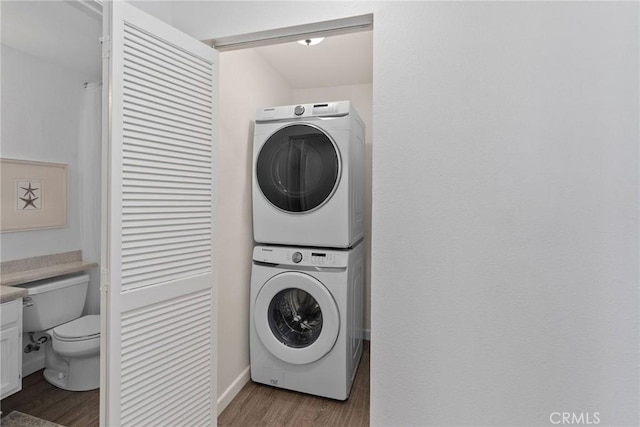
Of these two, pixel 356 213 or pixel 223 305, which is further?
pixel 356 213

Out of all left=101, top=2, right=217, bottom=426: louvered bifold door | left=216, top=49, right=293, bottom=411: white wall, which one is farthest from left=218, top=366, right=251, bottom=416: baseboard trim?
left=101, top=2, right=217, bottom=426: louvered bifold door

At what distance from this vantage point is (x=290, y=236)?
7.12 feet

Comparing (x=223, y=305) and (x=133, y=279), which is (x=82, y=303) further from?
(x=223, y=305)

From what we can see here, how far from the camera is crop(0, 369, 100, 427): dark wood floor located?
1.17 meters

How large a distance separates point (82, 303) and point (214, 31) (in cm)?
135

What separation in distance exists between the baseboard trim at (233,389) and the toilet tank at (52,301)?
3.49 ft

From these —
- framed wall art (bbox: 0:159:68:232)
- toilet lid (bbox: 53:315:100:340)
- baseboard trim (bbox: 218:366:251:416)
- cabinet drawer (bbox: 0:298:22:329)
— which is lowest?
baseboard trim (bbox: 218:366:251:416)

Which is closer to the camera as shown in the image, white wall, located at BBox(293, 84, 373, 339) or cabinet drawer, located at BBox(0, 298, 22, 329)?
cabinet drawer, located at BBox(0, 298, 22, 329)

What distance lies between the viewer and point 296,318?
2.26m

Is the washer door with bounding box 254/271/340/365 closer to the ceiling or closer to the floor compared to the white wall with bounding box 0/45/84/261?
closer to the floor

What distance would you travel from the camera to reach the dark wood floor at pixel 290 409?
6.31ft

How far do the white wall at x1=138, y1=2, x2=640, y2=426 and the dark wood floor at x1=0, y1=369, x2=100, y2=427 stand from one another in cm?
121

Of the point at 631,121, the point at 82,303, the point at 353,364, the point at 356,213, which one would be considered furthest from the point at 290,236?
the point at 631,121

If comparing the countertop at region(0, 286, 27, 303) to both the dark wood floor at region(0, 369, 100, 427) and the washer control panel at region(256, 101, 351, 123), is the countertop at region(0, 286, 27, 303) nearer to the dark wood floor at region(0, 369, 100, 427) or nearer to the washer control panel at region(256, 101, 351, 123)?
the dark wood floor at region(0, 369, 100, 427)
